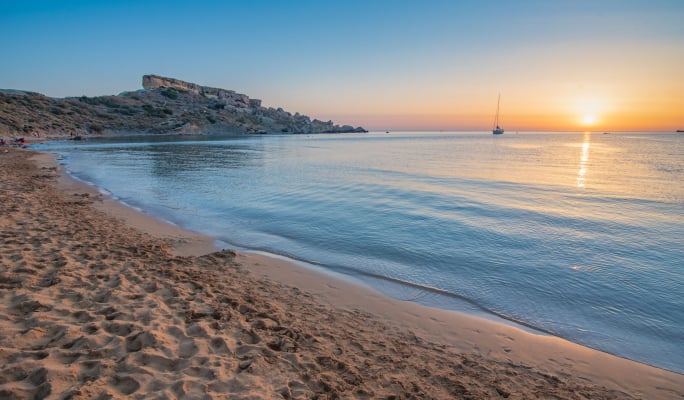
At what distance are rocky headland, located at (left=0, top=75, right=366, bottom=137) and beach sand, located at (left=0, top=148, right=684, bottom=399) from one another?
73218 mm

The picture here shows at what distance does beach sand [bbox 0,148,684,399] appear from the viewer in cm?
347

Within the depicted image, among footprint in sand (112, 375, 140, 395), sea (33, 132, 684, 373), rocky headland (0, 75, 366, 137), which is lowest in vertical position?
sea (33, 132, 684, 373)

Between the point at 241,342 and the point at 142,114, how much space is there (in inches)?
5108

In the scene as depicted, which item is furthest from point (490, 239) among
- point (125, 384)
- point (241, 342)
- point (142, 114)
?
point (142, 114)

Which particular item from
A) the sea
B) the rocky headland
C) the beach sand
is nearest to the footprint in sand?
the beach sand

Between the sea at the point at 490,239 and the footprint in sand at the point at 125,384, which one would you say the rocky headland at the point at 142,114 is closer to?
the sea at the point at 490,239

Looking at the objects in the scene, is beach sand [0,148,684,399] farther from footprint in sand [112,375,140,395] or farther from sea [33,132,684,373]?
sea [33,132,684,373]

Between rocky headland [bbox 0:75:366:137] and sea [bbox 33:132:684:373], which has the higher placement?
rocky headland [bbox 0:75:366:137]

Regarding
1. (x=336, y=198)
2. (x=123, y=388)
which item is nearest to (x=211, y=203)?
(x=336, y=198)

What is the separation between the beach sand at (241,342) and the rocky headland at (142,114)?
240ft

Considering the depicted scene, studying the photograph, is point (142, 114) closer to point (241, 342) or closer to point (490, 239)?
point (490, 239)

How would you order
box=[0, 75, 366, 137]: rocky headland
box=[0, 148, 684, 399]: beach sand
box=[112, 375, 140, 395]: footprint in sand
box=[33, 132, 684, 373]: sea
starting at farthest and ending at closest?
box=[0, 75, 366, 137]: rocky headland, box=[33, 132, 684, 373]: sea, box=[0, 148, 684, 399]: beach sand, box=[112, 375, 140, 395]: footprint in sand

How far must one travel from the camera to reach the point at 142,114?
11250cm

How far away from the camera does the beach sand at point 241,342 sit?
3.47 m
